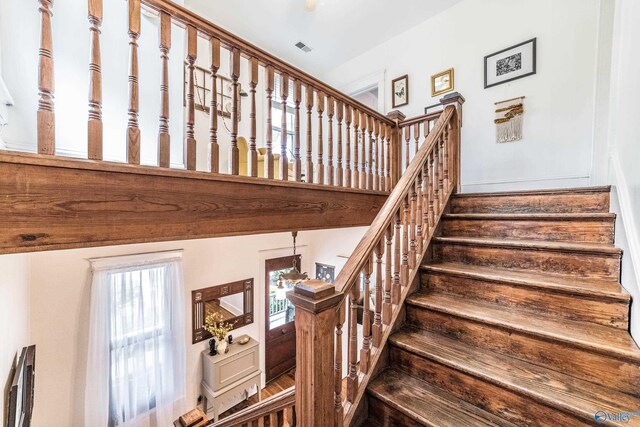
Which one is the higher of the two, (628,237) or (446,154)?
(446,154)

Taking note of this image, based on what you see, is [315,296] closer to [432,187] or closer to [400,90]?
[432,187]

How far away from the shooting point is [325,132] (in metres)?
4.96

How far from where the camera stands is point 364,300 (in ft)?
4.61

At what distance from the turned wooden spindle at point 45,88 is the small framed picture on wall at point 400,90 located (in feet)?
12.3

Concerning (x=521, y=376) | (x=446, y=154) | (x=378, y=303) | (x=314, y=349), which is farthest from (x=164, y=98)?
(x=446, y=154)

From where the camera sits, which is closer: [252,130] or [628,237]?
[628,237]

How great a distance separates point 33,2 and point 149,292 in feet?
9.37

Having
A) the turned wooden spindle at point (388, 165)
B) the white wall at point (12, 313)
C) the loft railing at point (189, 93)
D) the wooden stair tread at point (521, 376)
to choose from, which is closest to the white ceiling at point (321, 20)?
the loft railing at point (189, 93)

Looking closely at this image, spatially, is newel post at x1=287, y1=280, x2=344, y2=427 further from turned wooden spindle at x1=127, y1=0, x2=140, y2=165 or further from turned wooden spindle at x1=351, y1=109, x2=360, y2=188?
turned wooden spindle at x1=351, y1=109, x2=360, y2=188

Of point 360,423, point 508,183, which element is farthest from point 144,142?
point 508,183

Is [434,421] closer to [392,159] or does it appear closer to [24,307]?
[392,159]

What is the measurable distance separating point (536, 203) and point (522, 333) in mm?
1137

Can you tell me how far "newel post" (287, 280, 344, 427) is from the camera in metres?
1.01

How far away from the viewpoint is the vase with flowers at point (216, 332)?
152 inches
